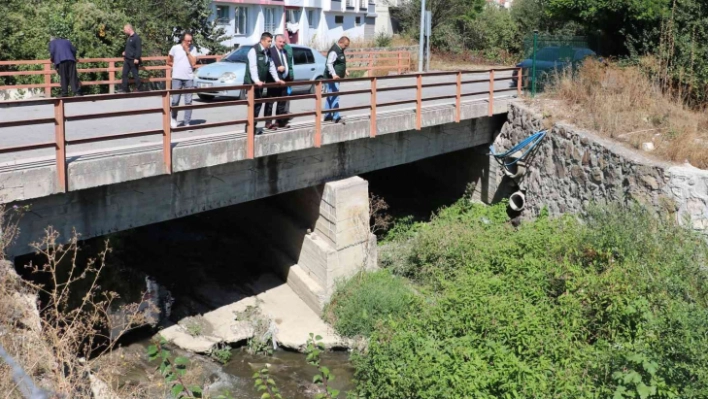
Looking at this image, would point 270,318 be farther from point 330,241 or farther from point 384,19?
point 384,19

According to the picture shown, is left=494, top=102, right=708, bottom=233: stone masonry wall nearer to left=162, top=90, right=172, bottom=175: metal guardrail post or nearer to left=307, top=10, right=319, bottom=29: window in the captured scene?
left=162, top=90, right=172, bottom=175: metal guardrail post

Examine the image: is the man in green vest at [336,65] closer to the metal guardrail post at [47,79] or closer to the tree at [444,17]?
the metal guardrail post at [47,79]

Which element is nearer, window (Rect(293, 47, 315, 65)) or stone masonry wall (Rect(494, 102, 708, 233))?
stone masonry wall (Rect(494, 102, 708, 233))

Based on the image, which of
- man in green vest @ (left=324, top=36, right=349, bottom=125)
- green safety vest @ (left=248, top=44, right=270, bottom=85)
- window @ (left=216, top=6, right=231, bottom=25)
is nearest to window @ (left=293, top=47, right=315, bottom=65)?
man in green vest @ (left=324, top=36, right=349, bottom=125)

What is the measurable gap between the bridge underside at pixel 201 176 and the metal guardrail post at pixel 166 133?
150 mm

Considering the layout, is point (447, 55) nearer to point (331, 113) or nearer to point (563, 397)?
point (331, 113)

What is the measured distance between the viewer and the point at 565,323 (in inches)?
382

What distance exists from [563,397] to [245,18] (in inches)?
1408

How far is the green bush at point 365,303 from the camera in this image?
1177 centimetres

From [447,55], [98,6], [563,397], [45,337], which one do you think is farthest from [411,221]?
[447,55]

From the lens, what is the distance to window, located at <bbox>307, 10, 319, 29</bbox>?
46188mm

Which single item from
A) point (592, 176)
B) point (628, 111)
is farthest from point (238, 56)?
point (628, 111)

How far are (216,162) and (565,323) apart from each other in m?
5.56

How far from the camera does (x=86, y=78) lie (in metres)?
18.7
